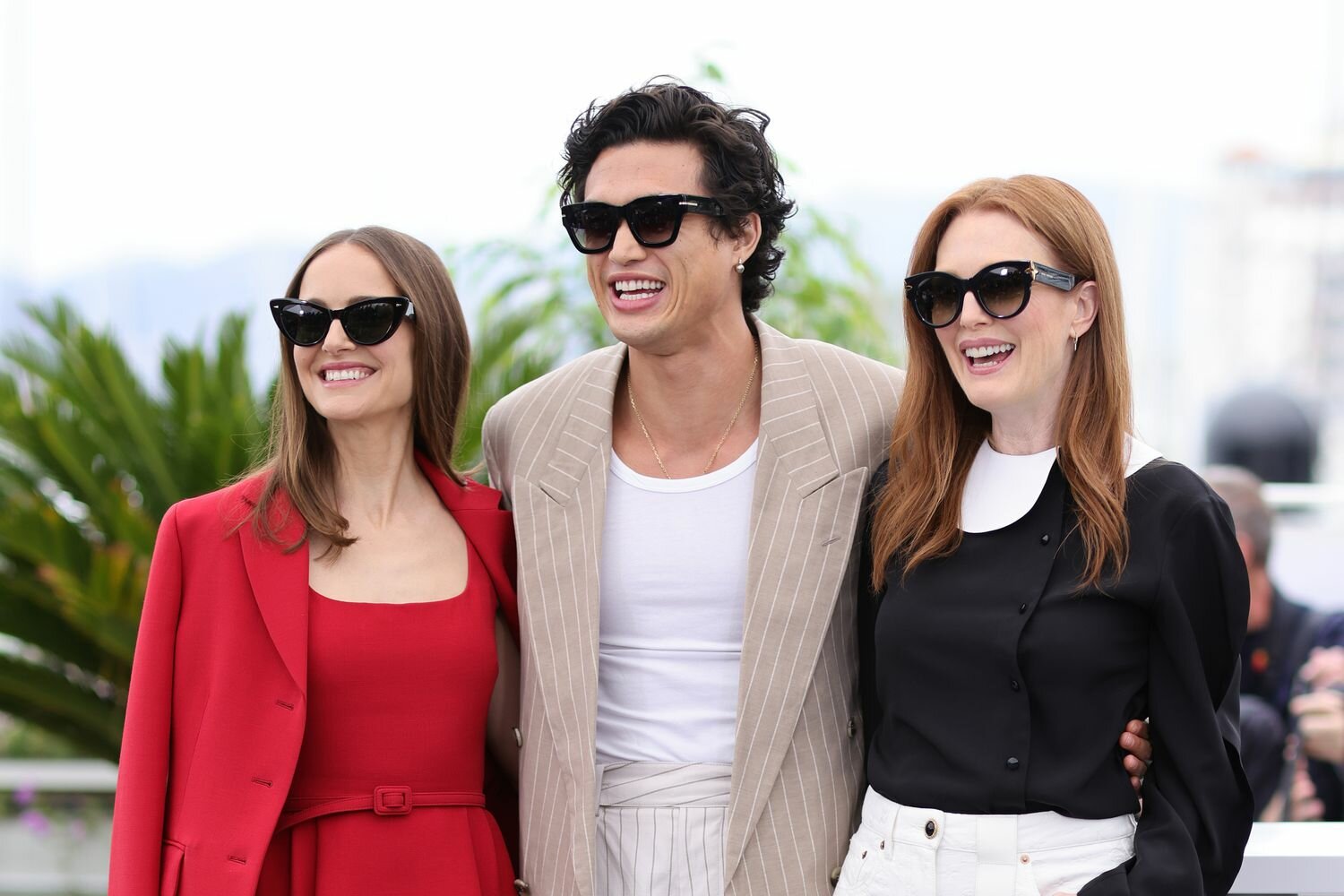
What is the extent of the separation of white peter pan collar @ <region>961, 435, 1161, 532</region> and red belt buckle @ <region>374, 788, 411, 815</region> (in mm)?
1194

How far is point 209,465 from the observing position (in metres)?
4.82

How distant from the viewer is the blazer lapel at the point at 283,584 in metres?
2.48

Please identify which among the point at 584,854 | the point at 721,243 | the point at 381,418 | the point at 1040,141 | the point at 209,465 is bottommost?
the point at 584,854

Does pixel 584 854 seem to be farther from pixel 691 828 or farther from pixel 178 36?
pixel 178 36

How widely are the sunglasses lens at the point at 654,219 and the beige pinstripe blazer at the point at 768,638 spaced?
0.39m

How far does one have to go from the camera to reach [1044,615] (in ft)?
7.11

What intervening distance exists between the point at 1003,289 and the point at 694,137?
0.91 metres

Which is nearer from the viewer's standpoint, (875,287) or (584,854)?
(584,854)

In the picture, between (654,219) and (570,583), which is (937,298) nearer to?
(654,219)

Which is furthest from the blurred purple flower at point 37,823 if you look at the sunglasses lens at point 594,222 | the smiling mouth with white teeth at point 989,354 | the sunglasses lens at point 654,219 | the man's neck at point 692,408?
the smiling mouth with white teeth at point 989,354

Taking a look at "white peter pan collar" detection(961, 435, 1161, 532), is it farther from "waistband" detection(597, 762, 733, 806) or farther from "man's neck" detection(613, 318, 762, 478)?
"waistband" detection(597, 762, 733, 806)

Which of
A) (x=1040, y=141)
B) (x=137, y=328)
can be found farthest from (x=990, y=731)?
(x=1040, y=141)

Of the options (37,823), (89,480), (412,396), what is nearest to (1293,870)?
(412,396)

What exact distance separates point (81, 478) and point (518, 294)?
208cm
